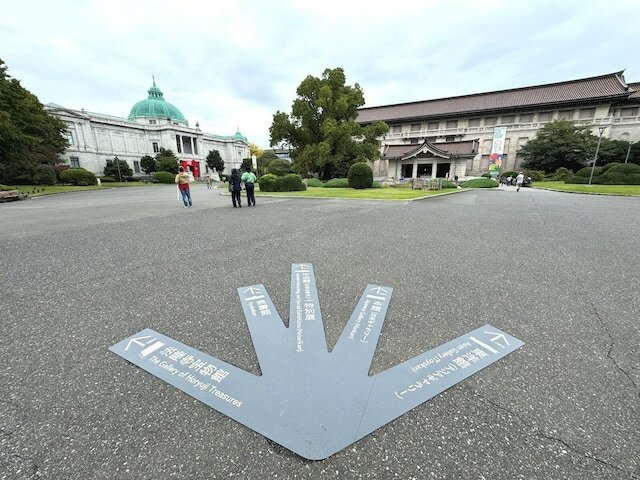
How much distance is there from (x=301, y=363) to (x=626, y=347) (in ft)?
9.00

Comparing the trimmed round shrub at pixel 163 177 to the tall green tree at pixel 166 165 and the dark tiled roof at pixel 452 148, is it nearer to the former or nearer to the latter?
the tall green tree at pixel 166 165

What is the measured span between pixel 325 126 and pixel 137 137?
5242 centimetres

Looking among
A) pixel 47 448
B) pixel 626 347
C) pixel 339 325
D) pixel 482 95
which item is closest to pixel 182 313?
pixel 47 448

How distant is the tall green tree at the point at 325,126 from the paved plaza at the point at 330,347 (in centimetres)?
2538

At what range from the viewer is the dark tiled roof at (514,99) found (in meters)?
40.6

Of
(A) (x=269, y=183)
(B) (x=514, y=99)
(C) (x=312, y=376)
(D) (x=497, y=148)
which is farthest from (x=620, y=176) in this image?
(C) (x=312, y=376)

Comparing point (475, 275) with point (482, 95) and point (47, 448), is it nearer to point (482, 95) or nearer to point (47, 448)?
point (47, 448)

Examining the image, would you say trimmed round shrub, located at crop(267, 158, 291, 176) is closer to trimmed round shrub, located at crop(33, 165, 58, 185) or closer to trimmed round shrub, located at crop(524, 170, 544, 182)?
trimmed round shrub, located at crop(33, 165, 58, 185)

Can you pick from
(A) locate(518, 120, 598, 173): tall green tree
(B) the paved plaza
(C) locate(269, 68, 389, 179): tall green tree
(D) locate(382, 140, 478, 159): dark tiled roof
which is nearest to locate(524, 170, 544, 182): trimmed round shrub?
(A) locate(518, 120, 598, 173): tall green tree

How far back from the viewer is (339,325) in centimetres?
265

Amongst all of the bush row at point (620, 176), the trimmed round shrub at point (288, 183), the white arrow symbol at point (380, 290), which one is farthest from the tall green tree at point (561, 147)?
the white arrow symbol at point (380, 290)

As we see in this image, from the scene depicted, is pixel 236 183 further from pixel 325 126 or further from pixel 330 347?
pixel 325 126

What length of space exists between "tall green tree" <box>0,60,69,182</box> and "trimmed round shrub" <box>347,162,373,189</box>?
1041 inches

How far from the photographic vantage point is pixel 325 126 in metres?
28.1
